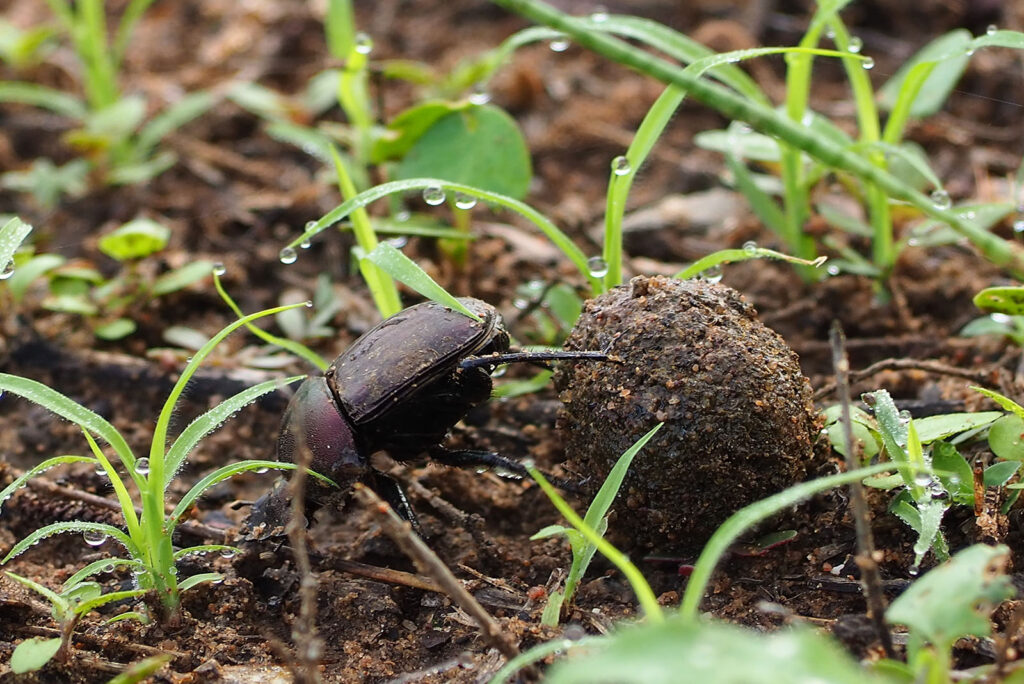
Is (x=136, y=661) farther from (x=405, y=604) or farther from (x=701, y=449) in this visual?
(x=701, y=449)

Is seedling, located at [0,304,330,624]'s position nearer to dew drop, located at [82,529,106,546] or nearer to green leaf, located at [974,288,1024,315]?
dew drop, located at [82,529,106,546]

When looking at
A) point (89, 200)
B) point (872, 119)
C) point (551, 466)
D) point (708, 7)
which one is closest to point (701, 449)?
point (551, 466)

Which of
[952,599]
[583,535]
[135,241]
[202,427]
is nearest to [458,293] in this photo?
[135,241]

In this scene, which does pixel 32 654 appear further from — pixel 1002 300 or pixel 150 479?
pixel 1002 300

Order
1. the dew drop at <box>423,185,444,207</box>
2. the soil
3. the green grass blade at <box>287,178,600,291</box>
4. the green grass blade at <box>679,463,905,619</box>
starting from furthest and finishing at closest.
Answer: the dew drop at <box>423,185,444,207</box>, the green grass blade at <box>287,178,600,291</box>, the soil, the green grass blade at <box>679,463,905,619</box>

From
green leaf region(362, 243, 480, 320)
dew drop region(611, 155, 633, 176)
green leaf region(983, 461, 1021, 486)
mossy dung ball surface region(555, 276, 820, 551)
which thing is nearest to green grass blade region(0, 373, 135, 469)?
green leaf region(362, 243, 480, 320)

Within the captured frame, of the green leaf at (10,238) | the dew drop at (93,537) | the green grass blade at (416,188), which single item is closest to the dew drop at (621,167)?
the green grass blade at (416,188)

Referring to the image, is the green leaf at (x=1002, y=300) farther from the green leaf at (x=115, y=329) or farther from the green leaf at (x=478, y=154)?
the green leaf at (x=115, y=329)
